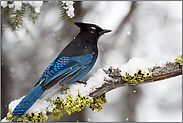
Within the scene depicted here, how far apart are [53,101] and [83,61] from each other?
58cm

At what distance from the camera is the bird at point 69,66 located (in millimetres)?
1640

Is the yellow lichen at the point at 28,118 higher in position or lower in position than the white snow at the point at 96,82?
lower

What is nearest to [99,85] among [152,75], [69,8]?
[152,75]

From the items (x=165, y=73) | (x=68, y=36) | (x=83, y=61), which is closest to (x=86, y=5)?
(x=68, y=36)

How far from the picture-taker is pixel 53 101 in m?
1.71

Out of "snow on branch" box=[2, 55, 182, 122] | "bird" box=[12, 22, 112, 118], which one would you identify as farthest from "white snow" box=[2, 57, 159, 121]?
"bird" box=[12, 22, 112, 118]

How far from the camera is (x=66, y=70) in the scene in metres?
1.92

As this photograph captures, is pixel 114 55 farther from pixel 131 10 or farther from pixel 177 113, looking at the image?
pixel 177 113

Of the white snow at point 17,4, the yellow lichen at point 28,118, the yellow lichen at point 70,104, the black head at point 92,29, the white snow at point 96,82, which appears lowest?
the yellow lichen at point 28,118

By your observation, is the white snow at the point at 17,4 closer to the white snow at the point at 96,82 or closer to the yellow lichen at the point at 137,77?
the white snow at the point at 96,82

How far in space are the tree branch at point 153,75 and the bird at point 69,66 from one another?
295mm

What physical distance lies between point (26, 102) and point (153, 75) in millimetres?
1285

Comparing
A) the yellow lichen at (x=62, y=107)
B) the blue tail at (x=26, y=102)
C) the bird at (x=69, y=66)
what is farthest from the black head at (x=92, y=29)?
the blue tail at (x=26, y=102)

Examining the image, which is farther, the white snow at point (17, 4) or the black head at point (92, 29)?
the black head at point (92, 29)
